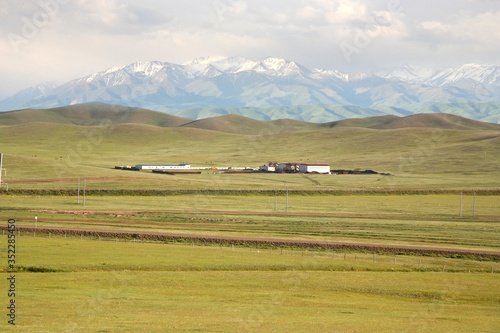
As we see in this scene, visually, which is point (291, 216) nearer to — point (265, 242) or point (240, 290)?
point (265, 242)

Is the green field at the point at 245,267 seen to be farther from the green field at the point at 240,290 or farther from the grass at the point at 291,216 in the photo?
the grass at the point at 291,216

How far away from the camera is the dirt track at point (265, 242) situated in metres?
66.4

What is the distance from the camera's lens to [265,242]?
70188mm

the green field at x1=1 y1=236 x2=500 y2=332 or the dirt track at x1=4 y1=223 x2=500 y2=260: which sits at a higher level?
the dirt track at x1=4 y1=223 x2=500 y2=260

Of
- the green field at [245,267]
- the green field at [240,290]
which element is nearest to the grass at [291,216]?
the green field at [245,267]

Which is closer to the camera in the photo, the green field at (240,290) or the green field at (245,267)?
the green field at (240,290)

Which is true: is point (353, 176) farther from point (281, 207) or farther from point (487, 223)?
point (487, 223)

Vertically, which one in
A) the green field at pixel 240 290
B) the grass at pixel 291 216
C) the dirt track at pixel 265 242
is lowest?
the green field at pixel 240 290

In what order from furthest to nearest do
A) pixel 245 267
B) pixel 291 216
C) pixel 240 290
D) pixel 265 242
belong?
pixel 291 216 < pixel 265 242 < pixel 245 267 < pixel 240 290

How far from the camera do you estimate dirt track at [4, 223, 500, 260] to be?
6644cm

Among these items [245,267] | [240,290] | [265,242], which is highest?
[265,242]

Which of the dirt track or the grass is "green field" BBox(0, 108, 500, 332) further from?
the dirt track

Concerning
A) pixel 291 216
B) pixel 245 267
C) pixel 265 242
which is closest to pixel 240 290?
pixel 245 267

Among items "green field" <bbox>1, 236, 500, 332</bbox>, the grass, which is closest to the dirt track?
"green field" <bbox>1, 236, 500, 332</bbox>
